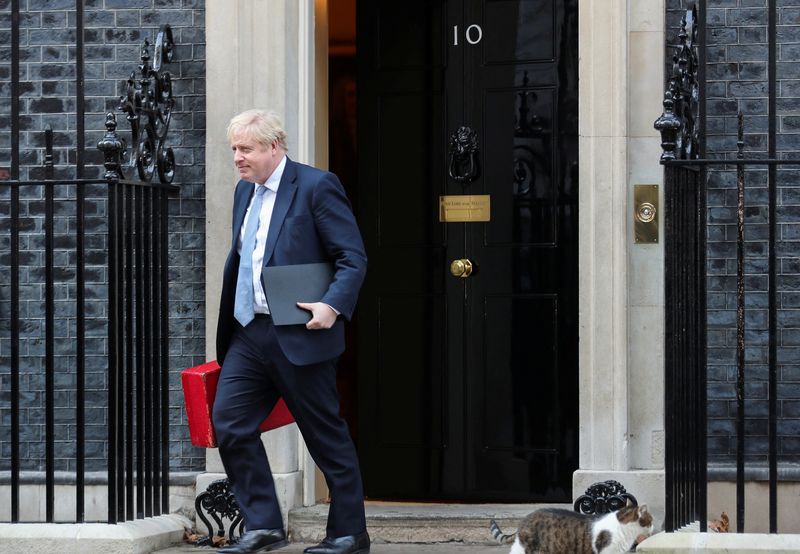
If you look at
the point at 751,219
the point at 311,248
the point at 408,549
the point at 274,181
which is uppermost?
the point at 274,181

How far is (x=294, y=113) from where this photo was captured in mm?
7160

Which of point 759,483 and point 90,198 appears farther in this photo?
point 90,198

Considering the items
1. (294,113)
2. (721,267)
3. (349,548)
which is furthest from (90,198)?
(721,267)

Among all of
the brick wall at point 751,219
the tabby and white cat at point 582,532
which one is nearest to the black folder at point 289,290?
the tabby and white cat at point 582,532

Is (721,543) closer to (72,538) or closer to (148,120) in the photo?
(72,538)

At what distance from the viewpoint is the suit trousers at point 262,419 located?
5.80m

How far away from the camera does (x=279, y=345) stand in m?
5.75

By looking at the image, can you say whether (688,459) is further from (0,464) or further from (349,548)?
(0,464)

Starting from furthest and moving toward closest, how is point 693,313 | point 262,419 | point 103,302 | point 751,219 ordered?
point 103,302, point 751,219, point 693,313, point 262,419

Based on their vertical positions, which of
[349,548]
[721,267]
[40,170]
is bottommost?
[349,548]

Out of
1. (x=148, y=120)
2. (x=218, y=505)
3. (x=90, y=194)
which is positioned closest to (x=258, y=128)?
(x=148, y=120)

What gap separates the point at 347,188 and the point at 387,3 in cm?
112

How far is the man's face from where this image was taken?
579 centimetres

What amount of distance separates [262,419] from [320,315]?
54cm
